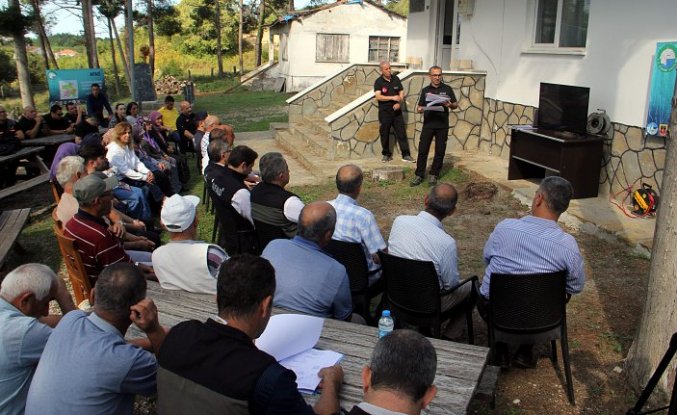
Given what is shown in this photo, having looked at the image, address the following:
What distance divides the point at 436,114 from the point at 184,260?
225 inches

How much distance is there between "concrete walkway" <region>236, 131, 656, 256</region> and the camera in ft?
20.0

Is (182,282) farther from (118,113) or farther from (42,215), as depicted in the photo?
(118,113)

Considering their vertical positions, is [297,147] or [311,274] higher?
[311,274]

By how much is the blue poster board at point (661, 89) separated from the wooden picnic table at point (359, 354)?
4952mm

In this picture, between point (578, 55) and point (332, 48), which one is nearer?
point (578, 55)

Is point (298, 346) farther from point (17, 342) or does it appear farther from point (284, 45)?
point (284, 45)

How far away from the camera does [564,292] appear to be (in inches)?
131

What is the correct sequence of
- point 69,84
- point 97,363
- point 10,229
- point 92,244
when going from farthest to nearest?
point 69,84 < point 10,229 < point 92,244 < point 97,363

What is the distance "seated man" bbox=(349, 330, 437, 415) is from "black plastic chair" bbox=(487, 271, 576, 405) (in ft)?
5.37

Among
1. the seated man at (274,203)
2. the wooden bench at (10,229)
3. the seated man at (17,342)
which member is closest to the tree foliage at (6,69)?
the wooden bench at (10,229)

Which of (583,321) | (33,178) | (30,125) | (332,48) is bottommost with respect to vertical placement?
(583,321)

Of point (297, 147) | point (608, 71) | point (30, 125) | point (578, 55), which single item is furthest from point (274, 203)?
point (30, 125)

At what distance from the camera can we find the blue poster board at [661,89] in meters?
6.25

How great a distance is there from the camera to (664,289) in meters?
3.28
